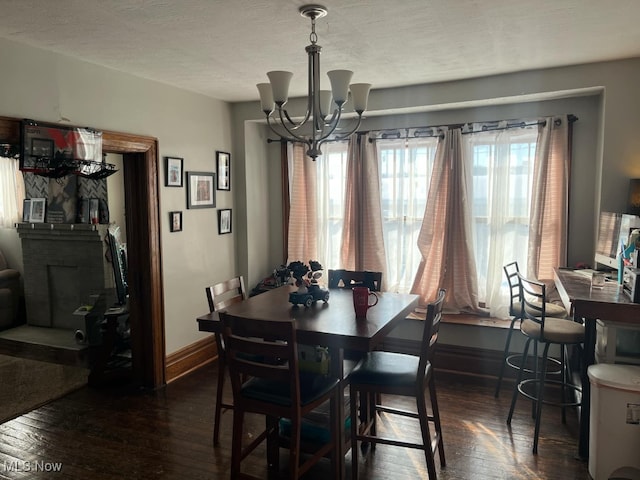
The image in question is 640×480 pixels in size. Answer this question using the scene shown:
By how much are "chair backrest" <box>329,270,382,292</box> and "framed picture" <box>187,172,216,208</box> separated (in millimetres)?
1483

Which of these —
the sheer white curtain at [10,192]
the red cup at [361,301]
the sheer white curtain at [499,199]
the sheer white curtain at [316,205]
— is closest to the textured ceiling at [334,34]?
the sheer white curtain at [499,199]

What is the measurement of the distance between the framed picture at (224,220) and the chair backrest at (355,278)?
4.86 ft

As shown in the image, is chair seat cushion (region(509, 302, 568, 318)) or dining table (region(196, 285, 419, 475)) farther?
chair seat cushion (region(509, 302, 568, 318))

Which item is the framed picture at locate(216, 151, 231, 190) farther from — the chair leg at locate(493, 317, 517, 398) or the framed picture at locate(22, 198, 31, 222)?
the chair leg at locate(493, 317, 517, 398)

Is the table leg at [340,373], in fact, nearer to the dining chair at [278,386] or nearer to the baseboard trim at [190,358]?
the dining chair at [278,386]

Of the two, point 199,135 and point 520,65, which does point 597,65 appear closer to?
point 520,65

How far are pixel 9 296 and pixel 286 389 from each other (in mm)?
5001

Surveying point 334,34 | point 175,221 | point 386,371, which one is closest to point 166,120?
point 175,221

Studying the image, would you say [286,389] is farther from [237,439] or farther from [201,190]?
[201,190]

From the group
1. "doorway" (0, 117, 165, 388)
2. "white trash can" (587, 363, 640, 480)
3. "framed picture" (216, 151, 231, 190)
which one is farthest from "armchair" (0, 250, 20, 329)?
"white trash can" (587, 363, 640, 480)

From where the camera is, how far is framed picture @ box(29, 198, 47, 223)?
5473mm

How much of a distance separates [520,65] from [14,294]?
609 cm

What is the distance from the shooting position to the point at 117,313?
4.07 m

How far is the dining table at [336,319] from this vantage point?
7.41 ft
